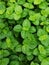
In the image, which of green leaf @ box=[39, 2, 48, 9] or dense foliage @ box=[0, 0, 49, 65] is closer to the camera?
dense foliage @ box=[0, 0, 49, 65]

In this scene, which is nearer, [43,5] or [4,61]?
[4,61]

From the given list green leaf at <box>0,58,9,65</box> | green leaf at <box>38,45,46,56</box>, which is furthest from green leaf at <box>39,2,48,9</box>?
green leaf at <box>0,58,9,65</box>

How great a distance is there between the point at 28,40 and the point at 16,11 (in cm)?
29

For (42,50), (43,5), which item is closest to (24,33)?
(42,50)

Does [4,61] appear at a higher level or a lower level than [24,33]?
lower

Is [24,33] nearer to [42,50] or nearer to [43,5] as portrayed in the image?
[42,50]

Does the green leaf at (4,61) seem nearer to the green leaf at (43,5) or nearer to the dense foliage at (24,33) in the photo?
the dense foliage at (24,33)

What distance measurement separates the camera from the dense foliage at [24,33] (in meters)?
1.65

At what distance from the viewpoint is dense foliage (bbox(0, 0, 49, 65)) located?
1653 millimetres

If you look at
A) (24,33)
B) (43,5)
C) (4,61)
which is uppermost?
(43,5)

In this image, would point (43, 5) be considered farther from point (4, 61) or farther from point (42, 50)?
point (4, 61)

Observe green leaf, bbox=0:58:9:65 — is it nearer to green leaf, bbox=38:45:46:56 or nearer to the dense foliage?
the dense foliage

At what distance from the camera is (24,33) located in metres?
1.70

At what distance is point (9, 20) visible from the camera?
1.88 metres
